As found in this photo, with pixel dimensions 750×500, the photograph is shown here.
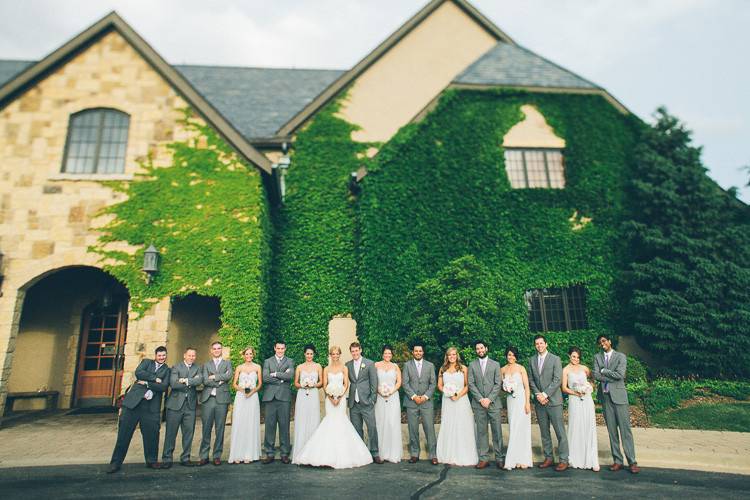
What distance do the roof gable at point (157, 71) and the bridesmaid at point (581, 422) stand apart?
27.3 ft

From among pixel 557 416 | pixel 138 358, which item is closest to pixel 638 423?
pixel 557 416

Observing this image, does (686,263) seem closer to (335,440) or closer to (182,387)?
(335,440)

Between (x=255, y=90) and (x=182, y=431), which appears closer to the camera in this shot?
(x=182, y=431)

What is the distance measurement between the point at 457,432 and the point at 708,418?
6.08 m

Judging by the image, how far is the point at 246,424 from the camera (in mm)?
6668

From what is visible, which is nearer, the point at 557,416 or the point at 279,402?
the point at 557,416

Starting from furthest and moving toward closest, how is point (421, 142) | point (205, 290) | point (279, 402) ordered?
point (421, 142) < point (205, 290) < point (279, 402)

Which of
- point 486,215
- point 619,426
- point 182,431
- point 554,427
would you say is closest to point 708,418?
point 619,426

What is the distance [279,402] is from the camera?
684 cm

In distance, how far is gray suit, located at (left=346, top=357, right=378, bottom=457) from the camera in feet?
22.0

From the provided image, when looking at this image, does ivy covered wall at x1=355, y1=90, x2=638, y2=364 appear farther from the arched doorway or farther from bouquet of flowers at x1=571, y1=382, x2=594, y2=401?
the arched doorway

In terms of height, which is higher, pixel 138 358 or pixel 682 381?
pixel 138 358

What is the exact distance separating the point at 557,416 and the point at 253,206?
807cm

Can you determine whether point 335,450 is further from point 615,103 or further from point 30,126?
point 615,103
